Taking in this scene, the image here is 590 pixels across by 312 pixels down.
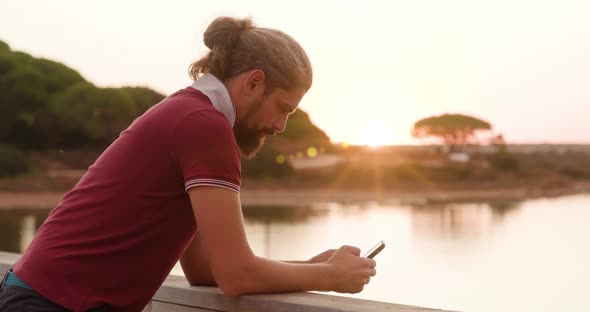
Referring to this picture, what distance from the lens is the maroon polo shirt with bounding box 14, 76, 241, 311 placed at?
3.79 feet

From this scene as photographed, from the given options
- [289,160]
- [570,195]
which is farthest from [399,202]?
[570,195]

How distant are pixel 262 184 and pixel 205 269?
91.0 ft

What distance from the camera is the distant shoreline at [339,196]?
24.0 m

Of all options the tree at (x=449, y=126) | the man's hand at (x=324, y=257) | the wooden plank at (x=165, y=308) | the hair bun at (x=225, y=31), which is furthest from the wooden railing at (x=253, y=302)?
the tree at (x=449, y=126)

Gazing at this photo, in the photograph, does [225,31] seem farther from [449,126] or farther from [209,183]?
[449,126]

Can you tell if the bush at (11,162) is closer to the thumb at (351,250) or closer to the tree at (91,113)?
the tree at (91,113)

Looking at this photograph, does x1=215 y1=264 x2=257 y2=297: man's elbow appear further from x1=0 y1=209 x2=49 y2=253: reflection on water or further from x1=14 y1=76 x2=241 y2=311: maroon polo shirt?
x1=0 y1=209 x2=49 y2=253: reflection on water

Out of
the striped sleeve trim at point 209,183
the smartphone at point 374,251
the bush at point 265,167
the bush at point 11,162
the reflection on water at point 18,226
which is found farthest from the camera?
the bush at point 265,167

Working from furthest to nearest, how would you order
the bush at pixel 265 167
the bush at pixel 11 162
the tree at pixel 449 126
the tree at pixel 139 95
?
the tree at pixel 449 126 → the bush at pixel 265 167 → the tree at pixel 139 95 → the bush at pixel 11 162

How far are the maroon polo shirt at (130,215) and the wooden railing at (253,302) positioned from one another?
16 centimetres

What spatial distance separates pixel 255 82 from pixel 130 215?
255 millimetres

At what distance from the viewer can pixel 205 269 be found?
55.5 inches

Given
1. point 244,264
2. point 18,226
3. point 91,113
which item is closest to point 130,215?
point 244,264

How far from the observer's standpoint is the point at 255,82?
4.07ft
